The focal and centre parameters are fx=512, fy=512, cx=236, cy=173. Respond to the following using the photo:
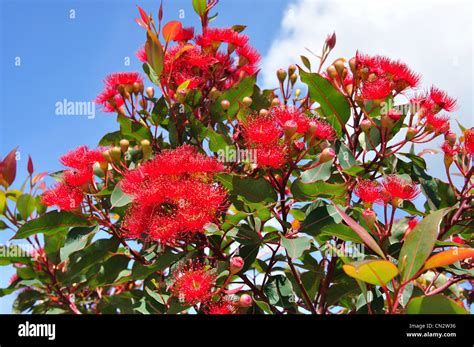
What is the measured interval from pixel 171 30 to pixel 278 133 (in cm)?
64

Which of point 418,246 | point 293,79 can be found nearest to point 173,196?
point 418,246

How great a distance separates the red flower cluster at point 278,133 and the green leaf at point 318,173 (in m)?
0.09

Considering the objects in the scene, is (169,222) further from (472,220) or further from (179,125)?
(472,220)

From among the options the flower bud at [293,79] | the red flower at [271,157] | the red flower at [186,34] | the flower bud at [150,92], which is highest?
the red flower at [186,34]

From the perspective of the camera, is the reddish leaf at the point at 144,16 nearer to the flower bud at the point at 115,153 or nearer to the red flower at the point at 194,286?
the flower bud at the point at 115,153

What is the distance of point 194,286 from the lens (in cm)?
157

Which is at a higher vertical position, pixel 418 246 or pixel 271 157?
pixel 271 157

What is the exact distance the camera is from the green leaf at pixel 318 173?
1.72 metres

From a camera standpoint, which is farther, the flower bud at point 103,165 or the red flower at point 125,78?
the red flower at point 125,78

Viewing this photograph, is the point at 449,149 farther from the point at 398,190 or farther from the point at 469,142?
the point at 398,190

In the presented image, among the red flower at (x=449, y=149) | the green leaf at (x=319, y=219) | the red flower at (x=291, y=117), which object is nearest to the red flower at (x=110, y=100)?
the red flower at (x=291, y=117)

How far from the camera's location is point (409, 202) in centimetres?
200

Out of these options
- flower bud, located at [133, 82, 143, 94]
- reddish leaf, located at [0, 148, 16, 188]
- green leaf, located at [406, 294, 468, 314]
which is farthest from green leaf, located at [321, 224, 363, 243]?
reddish leaf, located at [0, 148, 16, 188]
